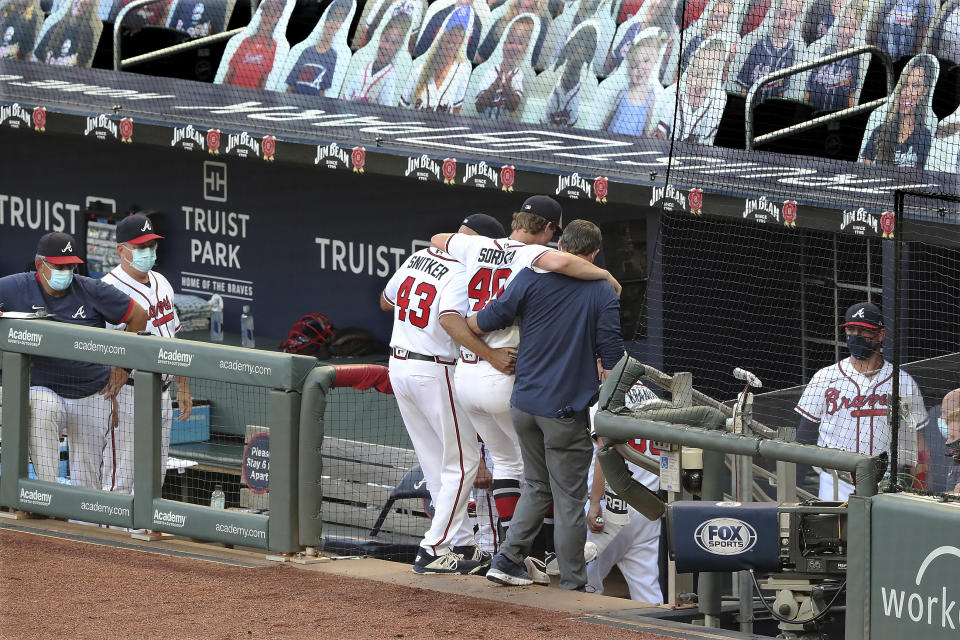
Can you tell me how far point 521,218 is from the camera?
585 centimetres

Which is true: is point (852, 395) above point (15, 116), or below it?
below

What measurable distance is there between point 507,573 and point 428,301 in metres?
1.04

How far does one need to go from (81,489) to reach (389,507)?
4.21 ft

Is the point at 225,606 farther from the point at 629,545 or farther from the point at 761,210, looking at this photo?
the point at 761,210

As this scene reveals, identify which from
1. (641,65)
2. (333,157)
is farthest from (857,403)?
(333,157)

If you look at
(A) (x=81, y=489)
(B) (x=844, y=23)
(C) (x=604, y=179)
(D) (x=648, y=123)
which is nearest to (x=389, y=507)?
(A) (x=81, y=489)

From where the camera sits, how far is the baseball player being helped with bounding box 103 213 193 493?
6.82m

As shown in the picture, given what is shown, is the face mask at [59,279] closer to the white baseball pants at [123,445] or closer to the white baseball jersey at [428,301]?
the white baseball pants at [123,445]

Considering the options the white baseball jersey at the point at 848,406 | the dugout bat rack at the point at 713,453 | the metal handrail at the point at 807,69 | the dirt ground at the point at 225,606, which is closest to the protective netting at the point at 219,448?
the dirt ground at the point at 225,606

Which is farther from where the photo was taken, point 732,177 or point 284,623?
point 732,177

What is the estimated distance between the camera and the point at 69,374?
22.2 feet

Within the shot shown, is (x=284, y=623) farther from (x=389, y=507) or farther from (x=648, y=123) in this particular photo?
(x=648, y=123)

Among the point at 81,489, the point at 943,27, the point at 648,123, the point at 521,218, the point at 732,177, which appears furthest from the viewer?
the point at 648,123

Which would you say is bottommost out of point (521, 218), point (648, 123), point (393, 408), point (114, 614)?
point (114, 614)
